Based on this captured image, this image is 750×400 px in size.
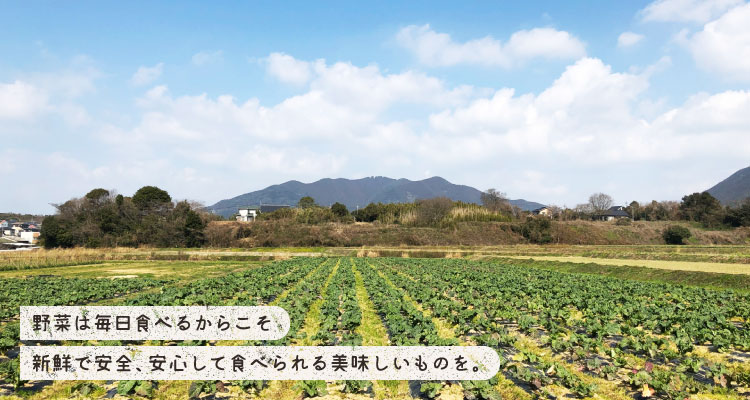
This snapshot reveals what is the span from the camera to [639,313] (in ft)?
45.0

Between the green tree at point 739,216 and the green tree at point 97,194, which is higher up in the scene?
the green tree at point 97,194

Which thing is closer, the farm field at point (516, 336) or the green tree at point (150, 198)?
the farm field at point (516, 336)

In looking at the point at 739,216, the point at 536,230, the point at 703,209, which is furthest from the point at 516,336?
the point at 703,209

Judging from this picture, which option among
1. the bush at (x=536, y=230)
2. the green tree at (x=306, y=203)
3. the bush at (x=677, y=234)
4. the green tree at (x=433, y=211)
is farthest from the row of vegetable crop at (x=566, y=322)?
the green tree at (x=306, y=203)

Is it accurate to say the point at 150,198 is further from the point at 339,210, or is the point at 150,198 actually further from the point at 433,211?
the point at 433,211

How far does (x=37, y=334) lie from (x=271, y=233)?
2891 inches

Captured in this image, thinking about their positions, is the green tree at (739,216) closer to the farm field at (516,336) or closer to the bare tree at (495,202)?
the bare tree at (495,202)

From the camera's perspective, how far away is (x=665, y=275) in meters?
28.3

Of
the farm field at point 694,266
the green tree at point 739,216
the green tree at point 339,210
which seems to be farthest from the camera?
the green tree at point 339,210

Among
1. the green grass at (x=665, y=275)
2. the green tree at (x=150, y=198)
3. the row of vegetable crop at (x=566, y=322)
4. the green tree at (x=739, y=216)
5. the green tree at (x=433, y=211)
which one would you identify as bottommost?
the green grass at (x=665, y=275)

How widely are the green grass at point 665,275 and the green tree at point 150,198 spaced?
77812 millimetres

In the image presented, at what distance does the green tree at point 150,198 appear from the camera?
8550 cm

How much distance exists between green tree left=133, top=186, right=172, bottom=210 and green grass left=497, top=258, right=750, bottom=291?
77.8 metres

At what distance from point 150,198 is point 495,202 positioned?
9178 centimetres
